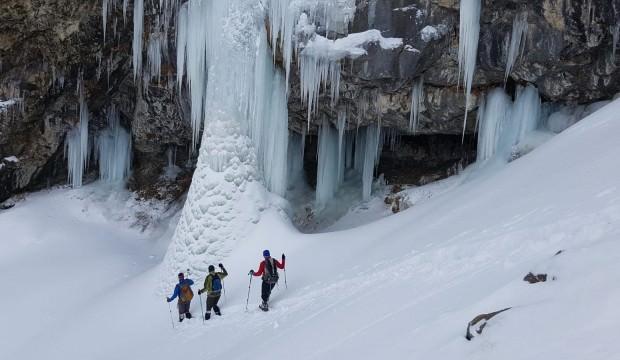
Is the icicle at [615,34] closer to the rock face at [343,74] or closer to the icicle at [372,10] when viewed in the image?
the rock face at [343,74]

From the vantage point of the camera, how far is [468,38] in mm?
12453

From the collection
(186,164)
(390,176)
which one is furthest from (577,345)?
(186,164)

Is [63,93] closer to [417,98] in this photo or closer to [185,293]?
[185,293]

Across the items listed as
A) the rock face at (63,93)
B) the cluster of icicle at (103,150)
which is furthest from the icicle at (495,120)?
the cluster of icicle at (103,150)

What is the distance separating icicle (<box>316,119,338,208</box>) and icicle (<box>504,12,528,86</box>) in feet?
16.6

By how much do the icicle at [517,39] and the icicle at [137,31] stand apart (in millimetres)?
8902

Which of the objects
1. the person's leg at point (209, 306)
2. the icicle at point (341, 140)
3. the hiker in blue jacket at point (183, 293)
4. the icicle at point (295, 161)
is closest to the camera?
the person's leg at point (209, 306)

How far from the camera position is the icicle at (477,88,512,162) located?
13.4 metres

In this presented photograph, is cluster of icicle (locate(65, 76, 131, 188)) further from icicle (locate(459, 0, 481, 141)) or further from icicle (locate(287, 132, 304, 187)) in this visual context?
icicle (locate(459, 0, 481, 141))

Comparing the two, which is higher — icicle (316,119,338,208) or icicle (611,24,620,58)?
icicle (611,24,620,58)

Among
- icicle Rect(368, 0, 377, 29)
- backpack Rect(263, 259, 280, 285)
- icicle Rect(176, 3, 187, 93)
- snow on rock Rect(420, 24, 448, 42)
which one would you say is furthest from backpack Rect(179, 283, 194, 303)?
snow on rock Rect(420, 24, 448, 42)

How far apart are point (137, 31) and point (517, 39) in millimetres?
9276

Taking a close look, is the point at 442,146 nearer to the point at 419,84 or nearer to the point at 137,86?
the point at 419,84

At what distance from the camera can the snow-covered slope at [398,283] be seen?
509 cm
